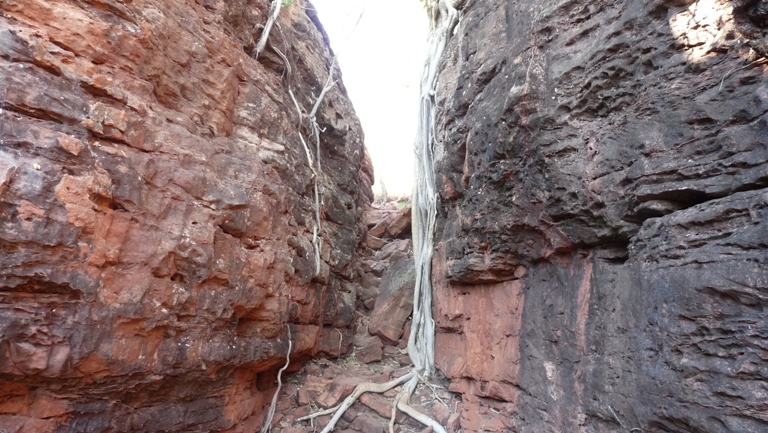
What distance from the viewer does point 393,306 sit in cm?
555

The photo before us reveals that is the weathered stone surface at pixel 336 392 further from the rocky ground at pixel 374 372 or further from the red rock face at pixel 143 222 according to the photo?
the red rock face at pixel 143 222

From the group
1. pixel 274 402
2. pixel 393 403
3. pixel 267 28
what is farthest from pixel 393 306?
pixel 267 28

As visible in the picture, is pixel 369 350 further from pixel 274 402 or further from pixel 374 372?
pixel 274 402

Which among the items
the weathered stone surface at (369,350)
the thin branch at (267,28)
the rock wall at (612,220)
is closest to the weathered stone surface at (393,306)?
the weathered stone surface at (369,350)

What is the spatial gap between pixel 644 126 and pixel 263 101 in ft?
11.1

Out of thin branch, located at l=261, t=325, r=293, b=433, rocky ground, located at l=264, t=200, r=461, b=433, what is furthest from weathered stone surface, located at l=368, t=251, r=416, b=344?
thin branch, located at l=261, t=325, r=293, b=433

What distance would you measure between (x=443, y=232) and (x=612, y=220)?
2.37m

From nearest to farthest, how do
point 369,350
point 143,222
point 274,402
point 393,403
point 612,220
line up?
point 612,220, point 143,222, point 274,402, point 393,403, point 369,350

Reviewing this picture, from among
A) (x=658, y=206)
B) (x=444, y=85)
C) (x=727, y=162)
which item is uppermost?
(x=444, y=85)

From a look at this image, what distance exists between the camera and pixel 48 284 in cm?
239

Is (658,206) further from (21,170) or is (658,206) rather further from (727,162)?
(21,170)

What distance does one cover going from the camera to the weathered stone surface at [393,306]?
5.38 metres

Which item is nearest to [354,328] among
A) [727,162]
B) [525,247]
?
[525,247]

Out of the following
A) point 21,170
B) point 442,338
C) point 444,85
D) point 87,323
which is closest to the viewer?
point 21,170
